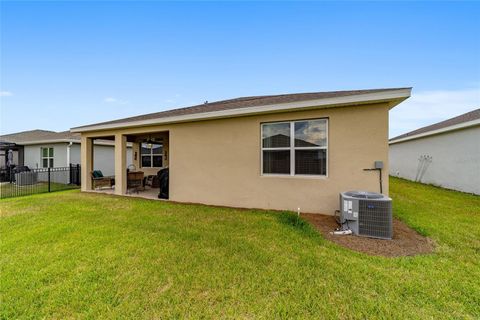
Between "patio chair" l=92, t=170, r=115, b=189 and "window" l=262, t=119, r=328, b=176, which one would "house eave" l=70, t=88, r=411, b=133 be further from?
"patio chair" l=92, t=170, r=115, b=189

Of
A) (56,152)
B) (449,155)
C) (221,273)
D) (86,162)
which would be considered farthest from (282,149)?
(56,152)

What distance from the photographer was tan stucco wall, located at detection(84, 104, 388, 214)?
205 inches

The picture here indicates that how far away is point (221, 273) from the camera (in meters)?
2.85

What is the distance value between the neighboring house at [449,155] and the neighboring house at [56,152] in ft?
67.8

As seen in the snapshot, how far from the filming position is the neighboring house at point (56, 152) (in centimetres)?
1338

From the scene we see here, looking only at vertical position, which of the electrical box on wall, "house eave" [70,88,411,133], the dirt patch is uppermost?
"house eave" [70,88,411,133]

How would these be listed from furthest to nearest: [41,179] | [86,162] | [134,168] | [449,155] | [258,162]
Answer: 1. [41,179]
2. [134,168]
3. [449,155]
4. [86,162]
5. [258,162]

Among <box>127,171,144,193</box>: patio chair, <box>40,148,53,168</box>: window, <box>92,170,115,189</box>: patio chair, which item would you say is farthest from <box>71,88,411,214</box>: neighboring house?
<box>40,148,53,168</box>: window

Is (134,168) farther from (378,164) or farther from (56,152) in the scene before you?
(378,164)

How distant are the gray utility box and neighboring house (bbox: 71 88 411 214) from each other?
107cm

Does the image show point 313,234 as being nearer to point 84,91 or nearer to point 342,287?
point 342,287

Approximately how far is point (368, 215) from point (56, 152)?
17.8 metres

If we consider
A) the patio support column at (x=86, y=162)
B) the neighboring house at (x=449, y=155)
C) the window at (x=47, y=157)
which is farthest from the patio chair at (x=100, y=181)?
the neighboring house at (x=449, y=155)

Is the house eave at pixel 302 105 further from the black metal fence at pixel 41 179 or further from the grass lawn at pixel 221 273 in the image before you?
the black metal fence at pixel 41 179
